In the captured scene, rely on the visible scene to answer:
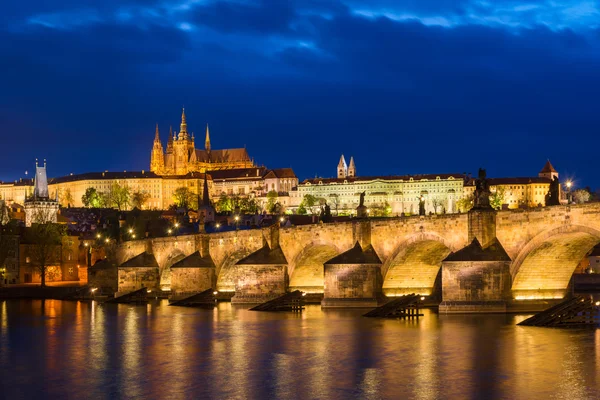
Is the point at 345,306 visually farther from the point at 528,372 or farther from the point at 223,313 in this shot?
the point at 528,372

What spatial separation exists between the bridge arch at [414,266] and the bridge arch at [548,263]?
596 centimetres

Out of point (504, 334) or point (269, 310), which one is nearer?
point (504, 334)

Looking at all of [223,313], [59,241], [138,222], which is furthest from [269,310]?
[138,222]

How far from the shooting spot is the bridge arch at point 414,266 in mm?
50344

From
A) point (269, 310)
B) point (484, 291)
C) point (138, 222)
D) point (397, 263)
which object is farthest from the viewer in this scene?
point (138, 222)

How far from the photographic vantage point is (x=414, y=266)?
172 ft

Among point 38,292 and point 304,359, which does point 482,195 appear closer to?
point 304,359

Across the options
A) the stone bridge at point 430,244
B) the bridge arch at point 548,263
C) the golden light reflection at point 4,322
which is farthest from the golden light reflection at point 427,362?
the golden light reflection at point 4,322

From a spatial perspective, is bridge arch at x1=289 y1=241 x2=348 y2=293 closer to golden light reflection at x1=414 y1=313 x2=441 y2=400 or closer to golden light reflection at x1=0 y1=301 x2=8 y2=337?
golden light reflection at x1=414 y1=313 x2=441 y2=400

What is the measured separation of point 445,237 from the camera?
157 ft

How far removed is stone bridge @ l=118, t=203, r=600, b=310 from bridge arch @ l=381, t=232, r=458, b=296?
0.05m

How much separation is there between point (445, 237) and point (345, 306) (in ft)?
23.8

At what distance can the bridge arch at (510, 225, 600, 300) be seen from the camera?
42094 mm

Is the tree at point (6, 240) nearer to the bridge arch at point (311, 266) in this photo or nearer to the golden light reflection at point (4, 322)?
the golden light reflection at point (4, 322)
